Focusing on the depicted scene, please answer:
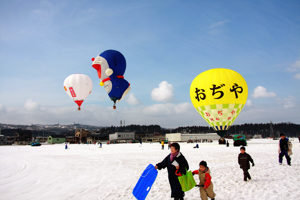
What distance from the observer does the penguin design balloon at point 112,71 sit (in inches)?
1275

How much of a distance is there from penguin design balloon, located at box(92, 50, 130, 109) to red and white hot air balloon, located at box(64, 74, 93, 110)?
3.40 metres

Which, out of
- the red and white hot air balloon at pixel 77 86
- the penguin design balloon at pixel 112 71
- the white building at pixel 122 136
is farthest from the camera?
the white building at pixel 122 136

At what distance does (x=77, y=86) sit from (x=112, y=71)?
20.3ft

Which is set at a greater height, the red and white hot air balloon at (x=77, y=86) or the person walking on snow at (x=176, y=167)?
the red and white hot air balloon at (x=77, y=86)

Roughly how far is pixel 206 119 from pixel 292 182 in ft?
83.1

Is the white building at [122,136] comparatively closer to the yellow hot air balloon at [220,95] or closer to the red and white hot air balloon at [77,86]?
the red and white hot air balloon at [77,86]

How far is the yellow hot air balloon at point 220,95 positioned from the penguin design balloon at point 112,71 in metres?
10.4

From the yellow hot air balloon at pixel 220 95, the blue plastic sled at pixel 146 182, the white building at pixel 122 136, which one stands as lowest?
the white building at pixel 122 136

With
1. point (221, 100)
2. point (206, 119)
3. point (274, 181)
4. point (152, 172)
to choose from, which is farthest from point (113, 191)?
point (206, 119)

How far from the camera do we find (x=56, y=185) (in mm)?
9688

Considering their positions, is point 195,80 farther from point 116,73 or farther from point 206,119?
point 116,73

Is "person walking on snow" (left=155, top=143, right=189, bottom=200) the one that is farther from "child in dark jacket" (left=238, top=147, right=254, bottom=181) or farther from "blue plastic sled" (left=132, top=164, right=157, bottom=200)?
"child in dark jacket" (left=238, top=147, right=254, bottom=181)

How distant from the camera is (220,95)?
102 feet

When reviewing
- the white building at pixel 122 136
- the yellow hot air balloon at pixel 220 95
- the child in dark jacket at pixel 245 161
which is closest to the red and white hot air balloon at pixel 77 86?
the yellow hot air balloon at pixel 220 95
